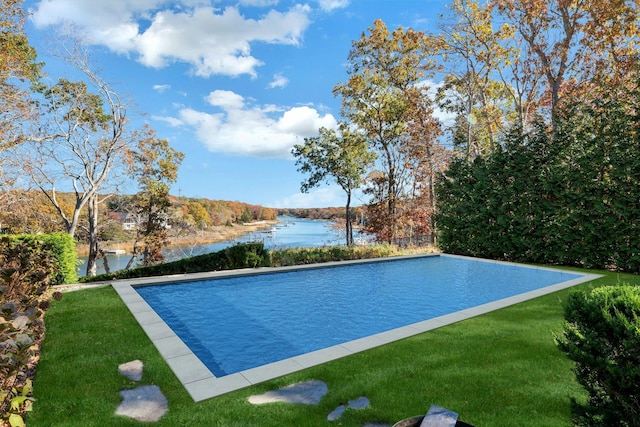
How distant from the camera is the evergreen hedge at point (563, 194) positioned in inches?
385

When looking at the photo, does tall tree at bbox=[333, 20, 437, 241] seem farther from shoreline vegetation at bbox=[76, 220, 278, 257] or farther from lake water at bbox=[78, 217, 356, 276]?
shoreline vegetation at bbox=[76, 220, 278, 257]

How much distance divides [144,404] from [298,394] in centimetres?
148

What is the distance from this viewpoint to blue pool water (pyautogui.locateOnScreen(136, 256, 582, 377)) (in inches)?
221

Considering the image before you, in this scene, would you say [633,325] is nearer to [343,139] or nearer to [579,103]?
[579,103]

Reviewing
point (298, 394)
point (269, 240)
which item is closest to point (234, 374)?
point (298, 394)

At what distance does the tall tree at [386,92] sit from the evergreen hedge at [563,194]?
20.6ft

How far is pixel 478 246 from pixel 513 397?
1120cm

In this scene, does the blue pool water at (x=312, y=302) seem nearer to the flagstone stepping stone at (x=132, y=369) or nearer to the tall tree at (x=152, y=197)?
the flagstone stepping stone at (x=132, y=369)

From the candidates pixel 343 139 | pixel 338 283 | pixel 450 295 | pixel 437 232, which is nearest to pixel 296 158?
Result: pixel 343 139

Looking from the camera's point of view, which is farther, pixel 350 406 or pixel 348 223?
pixel 348 223

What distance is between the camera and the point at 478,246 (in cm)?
1363

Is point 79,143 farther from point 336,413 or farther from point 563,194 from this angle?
point 563,194

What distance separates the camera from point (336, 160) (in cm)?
2412

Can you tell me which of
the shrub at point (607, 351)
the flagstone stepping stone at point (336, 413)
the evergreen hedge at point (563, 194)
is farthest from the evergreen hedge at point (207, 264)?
the shrub at point (607, 351)
